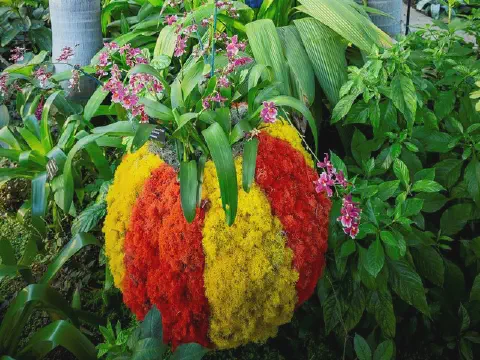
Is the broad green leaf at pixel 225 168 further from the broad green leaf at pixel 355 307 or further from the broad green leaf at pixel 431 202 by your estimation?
the broad green leaf at pixel 431 202

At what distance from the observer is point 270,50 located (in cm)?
254

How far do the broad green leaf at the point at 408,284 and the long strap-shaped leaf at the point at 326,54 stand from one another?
856 mm

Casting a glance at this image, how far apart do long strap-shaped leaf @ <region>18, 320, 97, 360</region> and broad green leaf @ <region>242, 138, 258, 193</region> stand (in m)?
0.81

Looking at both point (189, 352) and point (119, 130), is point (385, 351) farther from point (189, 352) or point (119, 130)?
point (119, 130)

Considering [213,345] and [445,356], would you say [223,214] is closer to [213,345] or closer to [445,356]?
[213,345]

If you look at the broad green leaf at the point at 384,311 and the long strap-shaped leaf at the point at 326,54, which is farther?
the long strap-shaped leaf at the point at 326,54

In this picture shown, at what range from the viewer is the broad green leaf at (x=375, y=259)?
1.82 metres

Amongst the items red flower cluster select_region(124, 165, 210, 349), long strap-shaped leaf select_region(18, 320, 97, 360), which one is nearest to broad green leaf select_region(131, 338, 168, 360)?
red flower cluster select_region(124, 165, 210, 349)

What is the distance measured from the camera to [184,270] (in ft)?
5.99

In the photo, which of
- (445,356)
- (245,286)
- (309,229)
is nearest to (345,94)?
(309,229)

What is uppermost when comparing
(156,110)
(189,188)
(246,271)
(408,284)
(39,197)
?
(156,110)

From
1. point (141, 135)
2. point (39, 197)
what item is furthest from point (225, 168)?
point (39, 197)

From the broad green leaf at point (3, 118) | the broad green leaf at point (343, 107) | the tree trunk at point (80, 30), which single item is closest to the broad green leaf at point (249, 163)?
the broad green leaf at point (343, 107)

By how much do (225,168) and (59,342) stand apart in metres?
0.83
